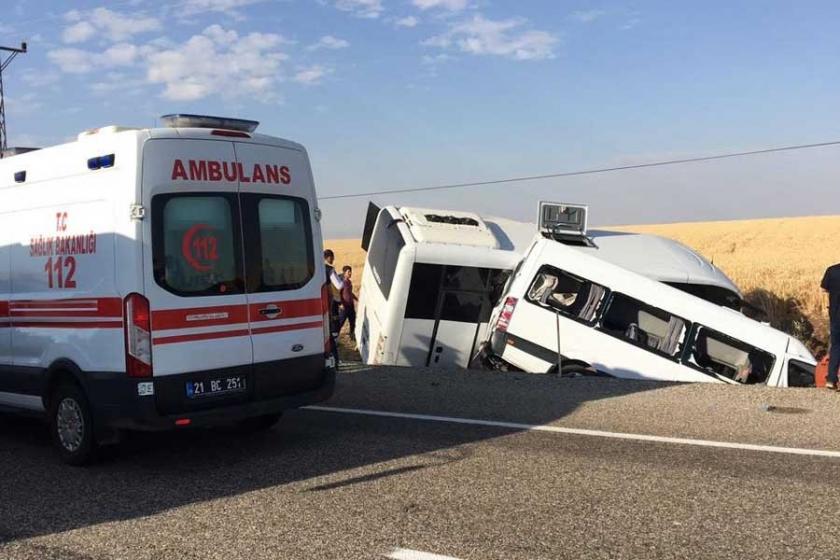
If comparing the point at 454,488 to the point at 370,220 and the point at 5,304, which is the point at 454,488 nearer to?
the point at 5,304

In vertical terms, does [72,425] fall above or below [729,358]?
above

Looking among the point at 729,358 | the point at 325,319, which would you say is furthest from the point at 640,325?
the point at 325,319

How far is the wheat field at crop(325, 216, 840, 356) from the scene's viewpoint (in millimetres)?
18281

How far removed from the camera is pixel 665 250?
41.5 feet

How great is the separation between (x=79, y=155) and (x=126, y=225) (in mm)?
936

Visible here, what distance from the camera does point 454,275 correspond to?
1243cm

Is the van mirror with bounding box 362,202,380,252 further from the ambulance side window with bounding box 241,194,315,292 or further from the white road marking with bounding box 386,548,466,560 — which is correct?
the white road marking with bounding box 386,548,466,560

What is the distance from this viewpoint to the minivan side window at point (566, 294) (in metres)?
10.9

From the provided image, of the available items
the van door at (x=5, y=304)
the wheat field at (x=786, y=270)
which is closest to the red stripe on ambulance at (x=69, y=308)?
the van door at (x=5, y=304)

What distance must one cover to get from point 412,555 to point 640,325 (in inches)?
276

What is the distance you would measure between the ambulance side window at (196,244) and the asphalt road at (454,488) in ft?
4.67

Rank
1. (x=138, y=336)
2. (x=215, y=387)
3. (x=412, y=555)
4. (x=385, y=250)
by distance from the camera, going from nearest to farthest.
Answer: (x=412, y=555) < (x=138, y=336) < (x=215, y=387) < (x=385, y=250)

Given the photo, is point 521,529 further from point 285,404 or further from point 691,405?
point 691,405

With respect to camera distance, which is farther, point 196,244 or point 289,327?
point 289,327
